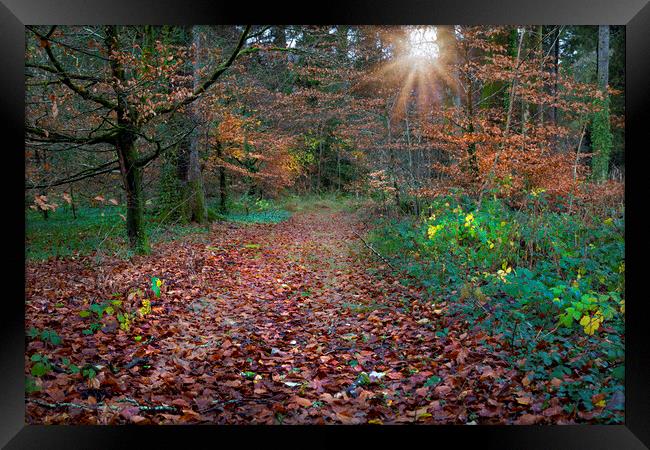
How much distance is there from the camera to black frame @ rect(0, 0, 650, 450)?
2848 millimetres

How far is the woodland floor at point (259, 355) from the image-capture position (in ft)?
9.56

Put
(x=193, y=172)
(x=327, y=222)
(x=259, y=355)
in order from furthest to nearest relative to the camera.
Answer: (x=327, y=222) → (x=193, y=172) → (x=259, y=355)

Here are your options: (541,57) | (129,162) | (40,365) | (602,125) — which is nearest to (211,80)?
(129,162)

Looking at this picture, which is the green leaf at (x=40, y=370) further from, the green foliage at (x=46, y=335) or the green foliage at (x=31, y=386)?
the green foliage at (x=46, y=335)

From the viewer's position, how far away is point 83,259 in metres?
4.21

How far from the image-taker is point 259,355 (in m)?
3.45

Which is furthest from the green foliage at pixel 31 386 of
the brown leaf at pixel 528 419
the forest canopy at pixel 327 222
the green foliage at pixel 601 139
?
the green foliage at pixel 601 139

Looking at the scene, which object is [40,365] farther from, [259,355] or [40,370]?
[259,355]

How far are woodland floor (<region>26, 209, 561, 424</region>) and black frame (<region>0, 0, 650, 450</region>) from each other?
98mm

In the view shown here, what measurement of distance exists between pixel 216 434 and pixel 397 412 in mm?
1336

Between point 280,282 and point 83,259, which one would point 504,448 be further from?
point 83,259

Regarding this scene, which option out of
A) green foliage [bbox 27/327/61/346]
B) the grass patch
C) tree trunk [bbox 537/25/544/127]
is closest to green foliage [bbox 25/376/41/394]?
green foliage [bbox 27/327/61/346]
